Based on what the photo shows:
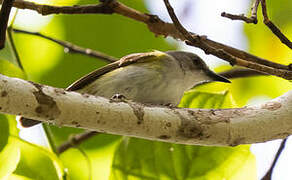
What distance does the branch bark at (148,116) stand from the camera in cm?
213

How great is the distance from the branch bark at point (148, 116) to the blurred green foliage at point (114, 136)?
633mm

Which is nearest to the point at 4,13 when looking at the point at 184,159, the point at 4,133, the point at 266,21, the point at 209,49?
the point at 4,133

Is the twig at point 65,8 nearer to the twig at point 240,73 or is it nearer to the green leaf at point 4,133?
the green leaf at point 4,133

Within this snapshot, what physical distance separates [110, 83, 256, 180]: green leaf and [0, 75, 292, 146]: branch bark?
656 mm

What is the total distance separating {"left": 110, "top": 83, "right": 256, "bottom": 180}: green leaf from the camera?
3.22m

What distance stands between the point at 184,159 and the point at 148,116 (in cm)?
108

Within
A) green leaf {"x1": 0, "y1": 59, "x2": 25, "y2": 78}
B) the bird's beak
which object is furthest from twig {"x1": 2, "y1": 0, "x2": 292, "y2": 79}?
the bird's beak

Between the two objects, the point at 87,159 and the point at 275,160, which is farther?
the point at 87,159

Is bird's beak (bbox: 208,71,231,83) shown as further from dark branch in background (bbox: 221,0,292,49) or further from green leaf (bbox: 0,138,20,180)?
green leaf (bbox: 0,138,20,180)

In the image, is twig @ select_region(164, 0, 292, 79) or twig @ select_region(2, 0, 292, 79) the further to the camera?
twig @ select_region(2, 0, 292, 79)

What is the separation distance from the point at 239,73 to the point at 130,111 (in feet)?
6.54

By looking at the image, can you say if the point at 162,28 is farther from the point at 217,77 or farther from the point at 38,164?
the point at 38,164

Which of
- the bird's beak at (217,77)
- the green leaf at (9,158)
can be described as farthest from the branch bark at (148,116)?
the bird's beak at (217,77)

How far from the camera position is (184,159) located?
3400mm
